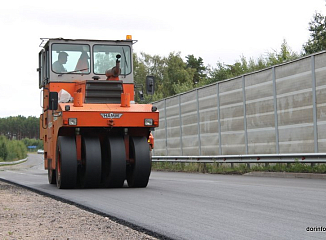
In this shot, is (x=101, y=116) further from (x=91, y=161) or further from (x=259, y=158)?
(x=259, y=158)

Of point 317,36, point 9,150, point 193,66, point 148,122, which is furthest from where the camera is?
point 193,66

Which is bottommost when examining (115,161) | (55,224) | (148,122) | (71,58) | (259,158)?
(55,224)

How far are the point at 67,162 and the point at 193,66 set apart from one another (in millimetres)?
91029

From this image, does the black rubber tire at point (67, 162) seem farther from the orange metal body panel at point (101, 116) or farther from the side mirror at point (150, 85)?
the side mirror at point (150, 85)

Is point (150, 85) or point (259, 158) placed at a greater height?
point (150, 85)

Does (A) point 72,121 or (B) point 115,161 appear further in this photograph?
(B) point 115,161

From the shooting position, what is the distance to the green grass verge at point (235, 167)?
17.3 meters

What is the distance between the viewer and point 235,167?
71.3 ft

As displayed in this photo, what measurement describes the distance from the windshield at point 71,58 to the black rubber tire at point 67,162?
7.60 feet

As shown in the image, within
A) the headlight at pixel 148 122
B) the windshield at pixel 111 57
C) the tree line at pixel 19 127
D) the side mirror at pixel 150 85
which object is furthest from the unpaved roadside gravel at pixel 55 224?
the tree line at pixel 19 127

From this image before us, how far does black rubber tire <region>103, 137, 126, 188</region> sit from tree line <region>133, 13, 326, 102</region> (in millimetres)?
24699

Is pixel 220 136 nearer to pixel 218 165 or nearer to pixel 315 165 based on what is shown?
pixel 218 165

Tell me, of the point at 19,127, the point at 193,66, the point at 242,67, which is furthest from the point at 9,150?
the point at 19,127

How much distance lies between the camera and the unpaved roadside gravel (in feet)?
22.1
